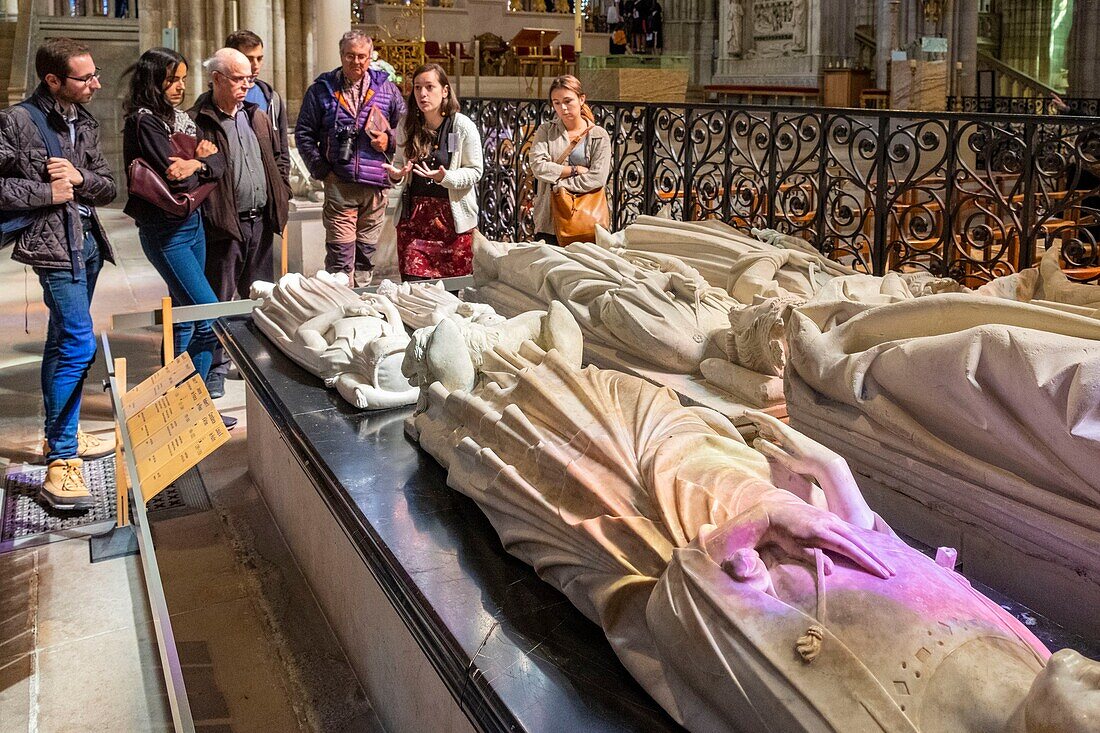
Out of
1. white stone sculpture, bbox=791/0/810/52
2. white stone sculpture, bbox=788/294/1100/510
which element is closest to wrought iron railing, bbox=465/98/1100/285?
white stone sculpture, bbox=788/294/1100/510

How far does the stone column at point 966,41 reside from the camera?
15539mm

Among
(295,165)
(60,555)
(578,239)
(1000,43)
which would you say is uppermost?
(1000,43)

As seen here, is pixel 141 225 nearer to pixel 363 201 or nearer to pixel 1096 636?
pixel 363 201

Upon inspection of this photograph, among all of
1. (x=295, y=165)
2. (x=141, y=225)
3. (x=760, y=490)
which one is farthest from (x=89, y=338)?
(x=295, y=165)

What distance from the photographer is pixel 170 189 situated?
4.39m

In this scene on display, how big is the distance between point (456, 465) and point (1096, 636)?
148 centimetres

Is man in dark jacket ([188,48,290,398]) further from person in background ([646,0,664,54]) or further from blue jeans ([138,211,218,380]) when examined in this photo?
person in background ([646,0,664,54])

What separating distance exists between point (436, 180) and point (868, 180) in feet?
7.50

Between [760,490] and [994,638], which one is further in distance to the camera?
[760,490]

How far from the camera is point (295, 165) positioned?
8.48m

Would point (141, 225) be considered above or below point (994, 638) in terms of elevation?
above

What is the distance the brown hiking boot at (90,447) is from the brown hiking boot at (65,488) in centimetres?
31

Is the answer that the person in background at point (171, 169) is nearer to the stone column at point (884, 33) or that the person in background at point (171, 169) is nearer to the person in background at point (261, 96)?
the person in background at point (261, 96)

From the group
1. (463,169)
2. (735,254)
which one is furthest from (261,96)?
(735,254)
